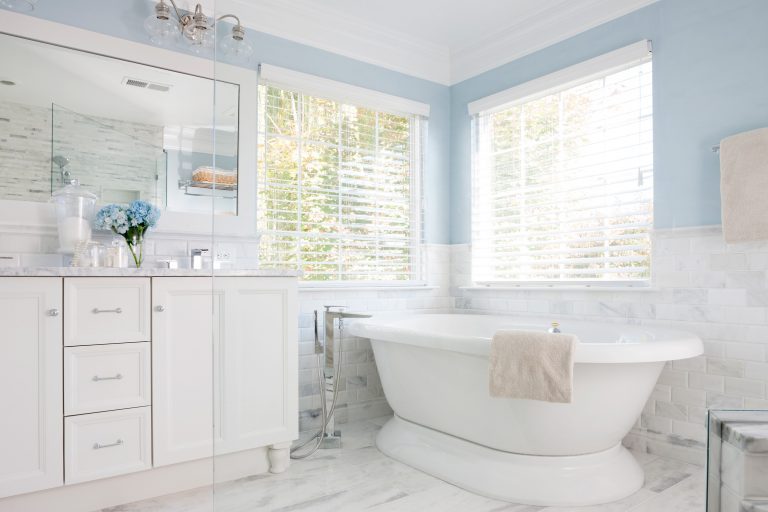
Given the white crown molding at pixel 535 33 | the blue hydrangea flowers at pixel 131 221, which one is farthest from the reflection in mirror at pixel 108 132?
the white crown molding at pixel 535 33

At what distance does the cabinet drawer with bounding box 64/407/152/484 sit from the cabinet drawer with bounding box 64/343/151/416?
0.04m

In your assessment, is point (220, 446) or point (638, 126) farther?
point (638, 126)

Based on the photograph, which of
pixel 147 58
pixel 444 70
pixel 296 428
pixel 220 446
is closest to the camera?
pixel 220 446

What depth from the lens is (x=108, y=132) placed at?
2773 mm

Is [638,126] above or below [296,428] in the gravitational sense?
Result: above

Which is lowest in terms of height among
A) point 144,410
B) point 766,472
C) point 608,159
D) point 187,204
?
point 144,410

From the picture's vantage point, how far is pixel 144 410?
2324mm

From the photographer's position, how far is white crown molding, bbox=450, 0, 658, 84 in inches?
125

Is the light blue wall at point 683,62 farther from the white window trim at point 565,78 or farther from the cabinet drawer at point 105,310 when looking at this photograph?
the cabinet drawer at point 105,310

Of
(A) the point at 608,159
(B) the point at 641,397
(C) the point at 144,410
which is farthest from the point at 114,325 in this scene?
(A) the point at 608,159

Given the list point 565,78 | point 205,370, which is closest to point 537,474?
point 205,370

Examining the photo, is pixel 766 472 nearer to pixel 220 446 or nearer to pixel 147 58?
pixel 220 446

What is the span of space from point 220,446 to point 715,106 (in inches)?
106

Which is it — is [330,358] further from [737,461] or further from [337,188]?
[737,461]
